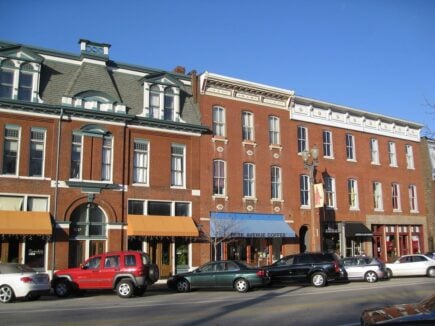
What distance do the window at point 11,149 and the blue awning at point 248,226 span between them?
447 inches

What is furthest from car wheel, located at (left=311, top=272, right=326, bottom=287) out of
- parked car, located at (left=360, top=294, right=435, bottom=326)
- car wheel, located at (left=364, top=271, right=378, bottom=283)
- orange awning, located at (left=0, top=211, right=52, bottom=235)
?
parked car, located at (left=360, top=294, right=435, bottom=326)

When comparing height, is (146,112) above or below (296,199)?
above

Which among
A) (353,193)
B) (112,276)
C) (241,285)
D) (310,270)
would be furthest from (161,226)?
(353,193)

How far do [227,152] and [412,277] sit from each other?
13.0 meters

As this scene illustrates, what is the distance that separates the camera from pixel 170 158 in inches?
1142

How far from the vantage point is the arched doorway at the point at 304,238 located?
3384 centimetres

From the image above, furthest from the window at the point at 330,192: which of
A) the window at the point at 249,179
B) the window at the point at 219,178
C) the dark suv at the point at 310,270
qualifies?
the dark suv at the point at 310,270

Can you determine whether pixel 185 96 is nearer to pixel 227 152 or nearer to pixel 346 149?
pixel 227 152

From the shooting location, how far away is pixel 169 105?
29.7m

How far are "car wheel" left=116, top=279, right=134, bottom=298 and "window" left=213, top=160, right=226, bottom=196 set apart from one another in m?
12.2

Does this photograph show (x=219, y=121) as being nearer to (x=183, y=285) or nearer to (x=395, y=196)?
(x=183, y=285)

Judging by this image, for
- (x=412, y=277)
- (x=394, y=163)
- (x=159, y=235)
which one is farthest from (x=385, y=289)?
(x=394, y=163)

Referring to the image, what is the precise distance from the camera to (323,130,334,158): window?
36188 mm

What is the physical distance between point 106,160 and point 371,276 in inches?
592
